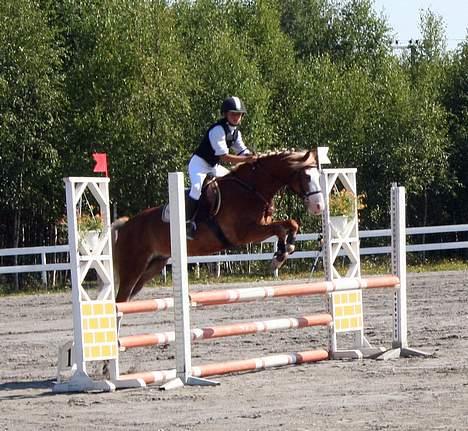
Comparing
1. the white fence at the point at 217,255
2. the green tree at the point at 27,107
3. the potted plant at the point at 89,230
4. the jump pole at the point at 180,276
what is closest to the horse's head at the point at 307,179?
the jump pole at the point at 180,276

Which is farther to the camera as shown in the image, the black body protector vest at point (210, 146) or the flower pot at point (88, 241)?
the black body protector vest at point (210, 146)

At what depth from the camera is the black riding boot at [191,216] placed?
10.7 meters

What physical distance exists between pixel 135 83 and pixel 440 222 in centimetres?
1328

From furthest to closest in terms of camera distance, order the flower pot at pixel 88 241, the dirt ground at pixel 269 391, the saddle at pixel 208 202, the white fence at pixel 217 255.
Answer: the white fence at pixel 217 255 → the saddle at pixel 208 202 → the flower pot at pixel 88 241 → the dirt ground at pixel 269 391

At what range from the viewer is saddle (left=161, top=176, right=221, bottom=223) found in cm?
1062

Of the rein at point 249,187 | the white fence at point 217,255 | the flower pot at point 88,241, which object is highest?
the rein at point 249,187

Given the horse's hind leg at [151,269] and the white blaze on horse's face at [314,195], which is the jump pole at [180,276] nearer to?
the white blaze on horse's face at [314,195]

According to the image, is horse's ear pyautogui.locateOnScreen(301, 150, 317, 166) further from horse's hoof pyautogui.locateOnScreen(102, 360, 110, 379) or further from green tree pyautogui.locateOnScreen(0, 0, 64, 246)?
green tree pyautogui.locateOnScreen(0, 0, 64, 246)

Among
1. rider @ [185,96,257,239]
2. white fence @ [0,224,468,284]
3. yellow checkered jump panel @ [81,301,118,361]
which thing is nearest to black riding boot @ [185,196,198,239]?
rider @ [185,96,257,239]

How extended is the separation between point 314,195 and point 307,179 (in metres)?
0.21

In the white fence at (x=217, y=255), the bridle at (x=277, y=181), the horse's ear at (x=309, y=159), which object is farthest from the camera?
the white fence at (x=217, y=255)

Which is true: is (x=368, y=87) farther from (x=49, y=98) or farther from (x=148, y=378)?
(x=148, y=378)

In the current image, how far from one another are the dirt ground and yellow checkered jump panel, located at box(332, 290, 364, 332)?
1.26 ft

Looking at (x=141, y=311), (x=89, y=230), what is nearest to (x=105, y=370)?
(x=141, y=311)
